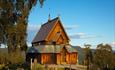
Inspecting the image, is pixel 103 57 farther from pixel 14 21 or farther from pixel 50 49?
pixel 50 49

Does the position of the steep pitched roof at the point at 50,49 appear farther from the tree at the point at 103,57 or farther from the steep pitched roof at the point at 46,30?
the tree at the point at 103,57

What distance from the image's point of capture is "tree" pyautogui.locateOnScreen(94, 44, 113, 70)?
122 ft

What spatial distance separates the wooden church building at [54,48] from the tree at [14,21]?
19.5 m

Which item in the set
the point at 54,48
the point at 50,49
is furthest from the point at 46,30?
the point at 50,49

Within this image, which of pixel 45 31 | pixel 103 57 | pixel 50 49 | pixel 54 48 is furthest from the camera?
pixel 45 31

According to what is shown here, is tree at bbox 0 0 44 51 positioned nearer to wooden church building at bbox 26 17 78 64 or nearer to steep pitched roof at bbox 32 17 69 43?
wooden church building at bbox 26 17 78 64

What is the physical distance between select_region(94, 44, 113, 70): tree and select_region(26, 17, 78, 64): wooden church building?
17920 millimetres

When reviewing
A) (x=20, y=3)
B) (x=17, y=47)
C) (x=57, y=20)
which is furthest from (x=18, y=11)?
(x=57, y=20)

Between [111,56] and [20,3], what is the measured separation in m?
14.1

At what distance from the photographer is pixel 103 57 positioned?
3956 cm

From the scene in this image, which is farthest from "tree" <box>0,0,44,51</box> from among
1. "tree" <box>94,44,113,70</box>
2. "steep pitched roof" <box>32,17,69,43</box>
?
"steep pitched roof" <box>32,17,69,43</box>

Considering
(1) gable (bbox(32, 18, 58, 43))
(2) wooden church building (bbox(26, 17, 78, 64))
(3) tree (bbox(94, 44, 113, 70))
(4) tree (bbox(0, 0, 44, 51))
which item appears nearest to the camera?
(3) tree (bbox(94, 44, 113, 70))

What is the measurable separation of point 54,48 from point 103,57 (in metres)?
23.4

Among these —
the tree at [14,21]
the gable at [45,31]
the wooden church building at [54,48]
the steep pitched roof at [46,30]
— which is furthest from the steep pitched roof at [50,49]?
the tree at [14,21]
